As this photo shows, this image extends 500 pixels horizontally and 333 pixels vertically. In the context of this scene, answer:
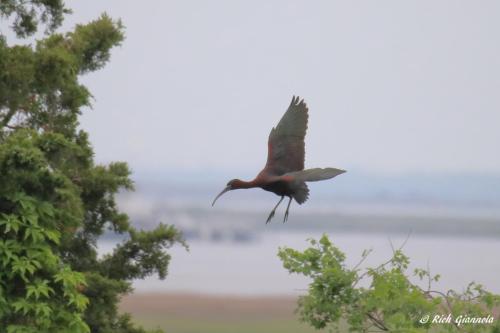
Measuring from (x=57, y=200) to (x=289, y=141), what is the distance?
3078 mm

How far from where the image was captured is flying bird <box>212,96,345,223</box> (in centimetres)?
848

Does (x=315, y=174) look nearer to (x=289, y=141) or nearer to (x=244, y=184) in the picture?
(x=244, y=184)

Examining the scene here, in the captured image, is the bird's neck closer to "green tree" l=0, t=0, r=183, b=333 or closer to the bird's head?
the bird's head

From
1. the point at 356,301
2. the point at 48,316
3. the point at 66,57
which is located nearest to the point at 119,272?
the point at 66,57

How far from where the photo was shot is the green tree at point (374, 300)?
920cm

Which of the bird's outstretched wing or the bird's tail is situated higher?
the bird's outstretched wing

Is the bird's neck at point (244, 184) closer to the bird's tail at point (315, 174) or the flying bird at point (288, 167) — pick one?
the flying bird at point (288, 167)

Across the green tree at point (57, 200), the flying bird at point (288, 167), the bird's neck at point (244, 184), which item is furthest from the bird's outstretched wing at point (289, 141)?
the green tree at point (57, 200)

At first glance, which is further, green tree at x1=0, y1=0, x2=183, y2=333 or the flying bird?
green tree at x1=0, y1=0, x2=183, y2=333

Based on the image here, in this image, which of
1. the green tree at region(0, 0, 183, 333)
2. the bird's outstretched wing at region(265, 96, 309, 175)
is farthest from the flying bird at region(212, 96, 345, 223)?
the green tree at region(0, 0, 183, 333)

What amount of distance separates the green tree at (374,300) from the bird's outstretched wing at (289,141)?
1.01m

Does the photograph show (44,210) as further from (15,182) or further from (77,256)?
(77,256)

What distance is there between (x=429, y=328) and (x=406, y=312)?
229 millimetres

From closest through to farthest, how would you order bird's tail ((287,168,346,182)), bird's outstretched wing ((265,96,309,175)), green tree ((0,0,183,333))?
1. bird's tail ((287,168,346,182))
2. bird's outstretched wing ((265,96,309,175))
3. green tree ((0,0,183,333))
